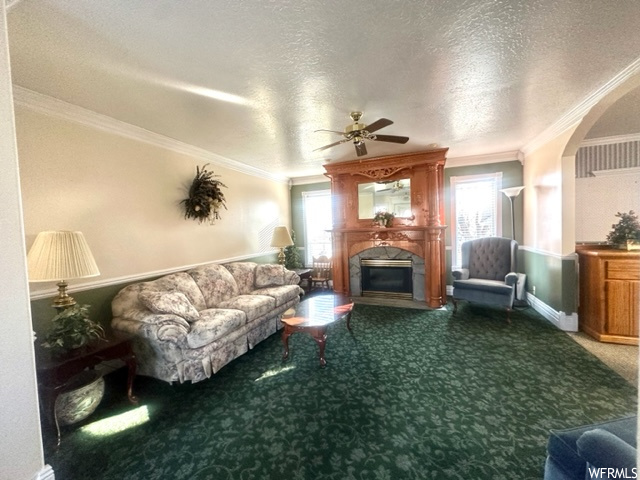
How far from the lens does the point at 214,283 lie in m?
3.39

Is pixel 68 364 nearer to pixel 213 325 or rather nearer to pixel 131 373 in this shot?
pixel 131 373

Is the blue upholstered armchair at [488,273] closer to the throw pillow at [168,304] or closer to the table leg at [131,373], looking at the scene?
the throw pillow at [168,304]

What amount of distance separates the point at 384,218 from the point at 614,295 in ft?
9.64

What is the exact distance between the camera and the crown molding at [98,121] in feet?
6.97

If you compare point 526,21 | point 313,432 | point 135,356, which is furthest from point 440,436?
point 526,21

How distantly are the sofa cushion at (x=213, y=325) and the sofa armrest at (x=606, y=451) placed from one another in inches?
96.1

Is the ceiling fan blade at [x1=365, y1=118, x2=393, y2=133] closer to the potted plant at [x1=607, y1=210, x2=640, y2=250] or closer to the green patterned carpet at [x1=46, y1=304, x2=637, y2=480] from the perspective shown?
the green patterned carpet at [x1=46, y1=304, x2=637, y2=480]

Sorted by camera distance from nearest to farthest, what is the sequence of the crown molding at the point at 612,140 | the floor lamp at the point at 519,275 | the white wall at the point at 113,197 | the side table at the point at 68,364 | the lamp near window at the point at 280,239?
the side table at the point at 68,364 → the white wall at the point at 113,197 → the crown molding at the point at 612,140 → the floor lamp at the point at 519,275 → the lamp near window at the point at 280,239

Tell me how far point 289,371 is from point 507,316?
10.2 ft

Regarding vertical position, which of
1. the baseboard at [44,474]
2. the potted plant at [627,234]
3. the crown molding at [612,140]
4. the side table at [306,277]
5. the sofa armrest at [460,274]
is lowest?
the baseboard at [44,474]

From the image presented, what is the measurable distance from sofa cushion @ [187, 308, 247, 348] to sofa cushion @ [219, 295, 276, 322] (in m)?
0.12

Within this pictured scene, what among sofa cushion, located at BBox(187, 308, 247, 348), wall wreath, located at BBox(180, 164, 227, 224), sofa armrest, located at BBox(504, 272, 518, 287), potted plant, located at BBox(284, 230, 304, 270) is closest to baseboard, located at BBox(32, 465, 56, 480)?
sofa cushion, located at BBox(187, 308, 247, 348)

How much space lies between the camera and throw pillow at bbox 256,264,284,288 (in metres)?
3.96

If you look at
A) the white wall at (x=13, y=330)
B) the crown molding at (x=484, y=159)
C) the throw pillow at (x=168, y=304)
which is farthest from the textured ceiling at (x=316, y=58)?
the throw pillow at (x=168, y=304)
